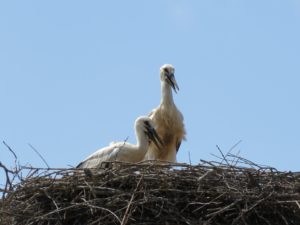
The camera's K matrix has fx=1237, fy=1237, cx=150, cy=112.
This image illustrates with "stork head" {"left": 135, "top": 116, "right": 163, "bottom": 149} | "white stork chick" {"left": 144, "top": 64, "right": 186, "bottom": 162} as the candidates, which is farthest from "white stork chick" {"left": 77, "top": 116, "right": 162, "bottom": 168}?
"white stork chick" {"left": 144, "top": 64, "right": 186, "bottom": 162}

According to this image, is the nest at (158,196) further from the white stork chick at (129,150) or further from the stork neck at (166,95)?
the stork neck at (166,95)

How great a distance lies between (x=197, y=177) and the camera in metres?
9.27

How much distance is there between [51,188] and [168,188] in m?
0.90

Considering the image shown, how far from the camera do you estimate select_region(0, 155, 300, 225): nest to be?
9.03 meters

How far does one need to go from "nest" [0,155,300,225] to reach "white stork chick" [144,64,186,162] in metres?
3.34

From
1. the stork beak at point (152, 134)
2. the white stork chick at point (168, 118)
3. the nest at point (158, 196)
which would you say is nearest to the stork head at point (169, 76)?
the white stork chick at point (168, 118)

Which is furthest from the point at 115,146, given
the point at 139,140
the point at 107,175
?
the point at 107,175

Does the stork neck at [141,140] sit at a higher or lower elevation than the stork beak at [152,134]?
lower

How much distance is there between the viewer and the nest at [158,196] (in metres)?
9.03

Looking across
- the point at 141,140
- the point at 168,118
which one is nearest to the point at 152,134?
the point at 141,140

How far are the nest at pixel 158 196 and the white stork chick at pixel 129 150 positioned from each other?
1.55 meters

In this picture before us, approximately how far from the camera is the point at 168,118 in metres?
12.8

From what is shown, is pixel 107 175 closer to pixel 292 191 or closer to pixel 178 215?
pixel 178 215

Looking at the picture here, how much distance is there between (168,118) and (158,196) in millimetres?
3693
